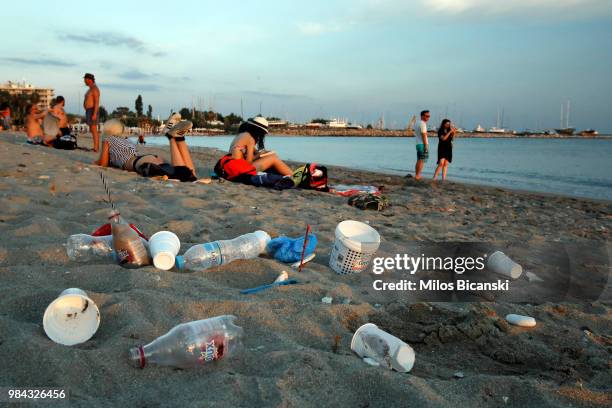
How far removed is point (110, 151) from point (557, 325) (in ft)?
22.3

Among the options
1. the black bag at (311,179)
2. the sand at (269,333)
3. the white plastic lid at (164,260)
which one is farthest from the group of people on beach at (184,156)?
the white plastic lid at (164,260)

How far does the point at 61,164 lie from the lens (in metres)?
7.12

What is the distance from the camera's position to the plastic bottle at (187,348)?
5.95 feet

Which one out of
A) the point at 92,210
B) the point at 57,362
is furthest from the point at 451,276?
the point at 92,210

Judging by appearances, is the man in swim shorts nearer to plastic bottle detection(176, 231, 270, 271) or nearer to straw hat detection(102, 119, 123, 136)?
straw hat detection(102, 119, 123, 136)

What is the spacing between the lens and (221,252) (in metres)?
3.11

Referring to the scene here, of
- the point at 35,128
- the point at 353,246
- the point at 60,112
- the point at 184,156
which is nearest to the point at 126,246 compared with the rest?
the point at 353,246

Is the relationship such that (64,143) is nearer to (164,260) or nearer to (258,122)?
(258,122)

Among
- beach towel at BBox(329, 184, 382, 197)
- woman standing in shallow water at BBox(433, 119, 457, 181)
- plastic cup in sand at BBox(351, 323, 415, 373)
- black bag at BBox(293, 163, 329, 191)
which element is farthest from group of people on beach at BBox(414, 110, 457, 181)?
plastic cup in sand at BBox(351, 323, 415, 373)

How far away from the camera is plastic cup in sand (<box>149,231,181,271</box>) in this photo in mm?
2854

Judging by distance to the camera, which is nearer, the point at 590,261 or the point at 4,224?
the point at 4,224

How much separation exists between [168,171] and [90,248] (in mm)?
4025

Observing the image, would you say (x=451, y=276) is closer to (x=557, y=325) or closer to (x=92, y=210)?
(x=557, y=325)

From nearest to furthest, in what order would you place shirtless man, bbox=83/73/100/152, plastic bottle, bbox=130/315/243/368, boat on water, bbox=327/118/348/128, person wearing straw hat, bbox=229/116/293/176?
plastic bottle, bbox=130/315/243/368 → person wearing straw hat, bbox=229/116/293/176 → shirtless man, bbox=83/73/100/152 → boat on water, bbox=327/118/348/128
